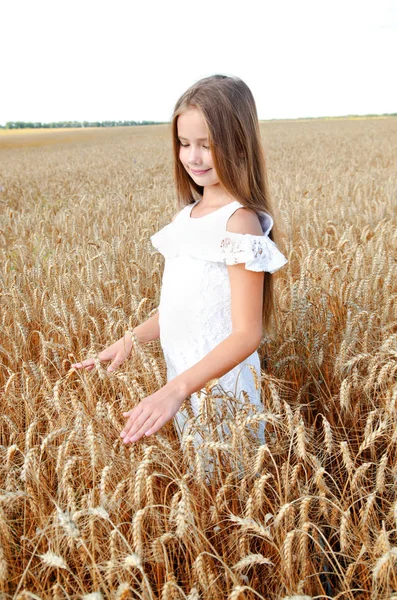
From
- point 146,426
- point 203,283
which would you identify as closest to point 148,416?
point 146,426

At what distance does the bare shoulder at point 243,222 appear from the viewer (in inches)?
52.9

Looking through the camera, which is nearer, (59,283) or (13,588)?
(13,588)

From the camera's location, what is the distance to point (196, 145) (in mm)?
1358

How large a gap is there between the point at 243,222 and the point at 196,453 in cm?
61

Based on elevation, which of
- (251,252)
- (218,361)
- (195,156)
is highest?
(195,156)

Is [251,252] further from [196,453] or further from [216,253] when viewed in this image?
[196,453]

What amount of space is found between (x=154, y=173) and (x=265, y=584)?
1030cm

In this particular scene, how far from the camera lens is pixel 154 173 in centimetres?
1081

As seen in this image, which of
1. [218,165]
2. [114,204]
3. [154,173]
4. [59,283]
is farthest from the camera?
[154,173]

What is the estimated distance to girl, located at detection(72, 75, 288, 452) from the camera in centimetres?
126

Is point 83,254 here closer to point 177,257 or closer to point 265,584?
point 177,257

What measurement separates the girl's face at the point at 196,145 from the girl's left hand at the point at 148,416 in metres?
0.61

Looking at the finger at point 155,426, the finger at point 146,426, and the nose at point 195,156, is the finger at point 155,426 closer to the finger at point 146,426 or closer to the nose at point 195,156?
the finger at point 146,426

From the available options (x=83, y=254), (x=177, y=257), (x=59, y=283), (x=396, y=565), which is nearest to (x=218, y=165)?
(x=177, y=257)
